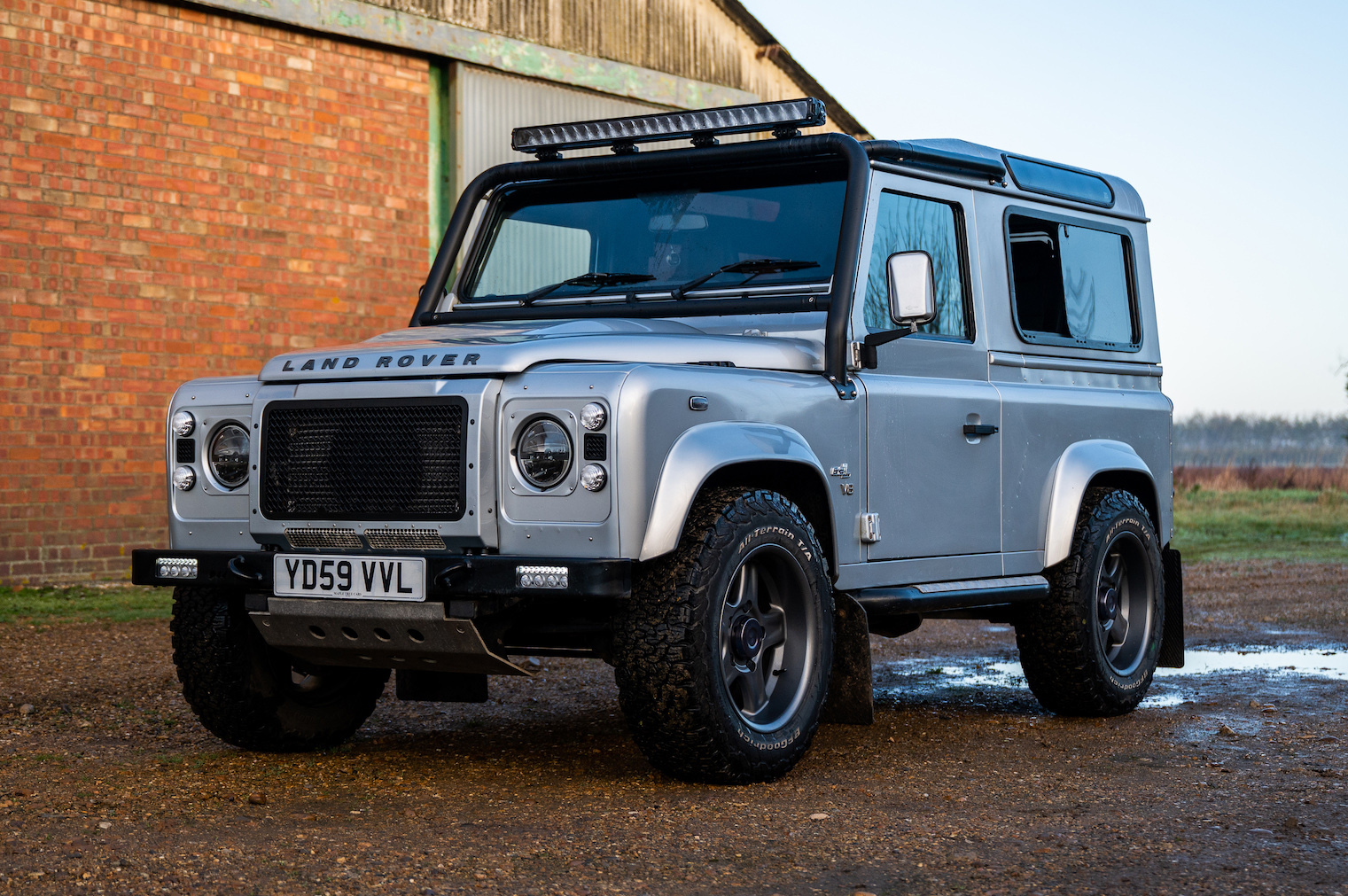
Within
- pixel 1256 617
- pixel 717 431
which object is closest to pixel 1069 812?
pixel 717 431

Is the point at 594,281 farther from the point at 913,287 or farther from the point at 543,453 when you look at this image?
the point at 543,453

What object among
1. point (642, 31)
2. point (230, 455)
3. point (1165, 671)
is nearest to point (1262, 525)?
point (642, 31)

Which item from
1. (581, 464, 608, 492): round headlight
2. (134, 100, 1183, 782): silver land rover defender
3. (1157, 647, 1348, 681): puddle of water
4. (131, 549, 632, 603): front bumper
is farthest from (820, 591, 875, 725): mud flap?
(1157, 647, 1348, 681): puddle of water

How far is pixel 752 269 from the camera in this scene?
19.4 feet

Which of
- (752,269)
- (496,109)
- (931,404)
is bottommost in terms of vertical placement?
(931,404)

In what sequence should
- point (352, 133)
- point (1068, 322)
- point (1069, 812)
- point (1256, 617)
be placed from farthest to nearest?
point (352, 133), point (1256, 617), point (1068, 322), point (1069, 812)

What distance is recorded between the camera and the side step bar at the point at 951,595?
571 centimetres

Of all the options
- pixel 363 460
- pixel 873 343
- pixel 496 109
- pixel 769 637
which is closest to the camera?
pixel 363 460

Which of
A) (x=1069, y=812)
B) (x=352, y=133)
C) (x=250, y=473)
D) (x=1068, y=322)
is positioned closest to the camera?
(x=1069, y=812)

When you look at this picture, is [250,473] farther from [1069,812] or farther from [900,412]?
[1069,812]

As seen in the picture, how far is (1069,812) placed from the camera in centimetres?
477

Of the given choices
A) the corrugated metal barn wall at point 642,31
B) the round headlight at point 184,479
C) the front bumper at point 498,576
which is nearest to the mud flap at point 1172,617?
the front bumper at point 498,576

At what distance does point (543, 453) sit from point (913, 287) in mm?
1630

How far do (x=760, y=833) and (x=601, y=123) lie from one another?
10.4 ft
